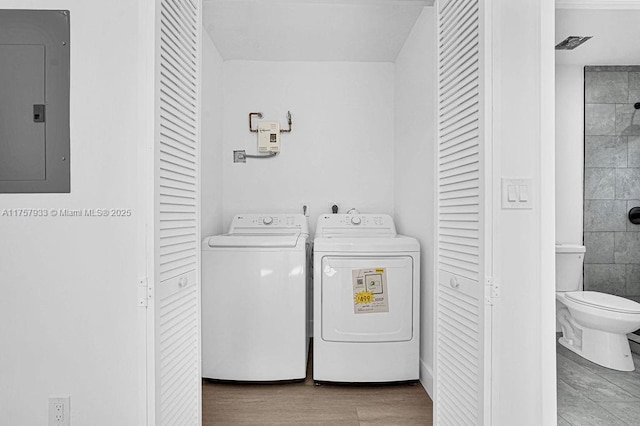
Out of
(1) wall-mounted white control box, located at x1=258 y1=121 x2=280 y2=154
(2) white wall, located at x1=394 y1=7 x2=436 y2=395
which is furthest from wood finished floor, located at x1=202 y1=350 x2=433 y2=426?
(1) wall-mounted white control box, located at x1=258 y1=121 x2=280 y2=154

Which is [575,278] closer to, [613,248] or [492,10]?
[613,248]

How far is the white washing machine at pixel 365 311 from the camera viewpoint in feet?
8.13

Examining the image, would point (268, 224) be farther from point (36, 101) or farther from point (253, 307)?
point (36, 101)

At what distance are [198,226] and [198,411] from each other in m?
0.83

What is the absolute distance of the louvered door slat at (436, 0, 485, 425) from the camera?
1.47 meters

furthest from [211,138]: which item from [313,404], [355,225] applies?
[313,404]

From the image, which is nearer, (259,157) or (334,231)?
(334,231)

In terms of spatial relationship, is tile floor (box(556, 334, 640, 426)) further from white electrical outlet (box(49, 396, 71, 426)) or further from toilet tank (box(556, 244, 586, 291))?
white electrical outlet (box(49, 396, 71, 426))

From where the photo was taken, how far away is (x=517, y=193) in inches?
55.7

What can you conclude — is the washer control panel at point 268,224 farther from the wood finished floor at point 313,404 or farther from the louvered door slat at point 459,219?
the louvered door slat at point 459,219

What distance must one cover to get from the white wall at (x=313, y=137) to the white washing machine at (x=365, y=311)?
0.93 m

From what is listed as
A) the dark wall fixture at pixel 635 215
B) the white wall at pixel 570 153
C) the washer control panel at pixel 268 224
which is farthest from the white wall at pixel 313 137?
the dark wall fixture at pixel 635 215

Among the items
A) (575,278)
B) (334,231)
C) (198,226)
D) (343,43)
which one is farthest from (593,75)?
(198,226)

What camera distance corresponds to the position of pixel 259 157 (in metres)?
3.35
